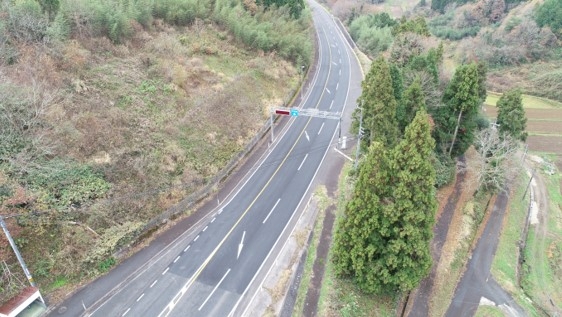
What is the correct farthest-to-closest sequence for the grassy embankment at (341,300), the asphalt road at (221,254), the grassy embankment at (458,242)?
the grassy embankment at (458,242)
the asphalt road at (221,254)
the grassy embankment at (341,300)

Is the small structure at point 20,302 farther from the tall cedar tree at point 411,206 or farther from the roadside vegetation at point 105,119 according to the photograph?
the tall cedar tree at point 411,206

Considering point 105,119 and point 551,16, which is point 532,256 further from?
point 551,16

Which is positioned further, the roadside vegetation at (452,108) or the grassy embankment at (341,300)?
the roadside vegetation at (452,108)

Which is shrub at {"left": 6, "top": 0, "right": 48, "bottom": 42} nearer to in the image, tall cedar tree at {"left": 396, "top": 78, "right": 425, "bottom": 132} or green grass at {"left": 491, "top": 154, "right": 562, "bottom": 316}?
tall cedar tree at {"left": 396, "top": 78, "right": 425, "bottom": 132}

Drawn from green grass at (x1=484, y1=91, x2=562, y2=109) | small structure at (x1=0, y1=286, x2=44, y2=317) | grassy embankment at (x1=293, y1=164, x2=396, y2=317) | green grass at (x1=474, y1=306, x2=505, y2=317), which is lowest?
green grass at (x1=474, y1=306, x2=505, y2=317)

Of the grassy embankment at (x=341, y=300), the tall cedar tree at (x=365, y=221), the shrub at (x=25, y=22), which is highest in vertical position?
the shrub at (x=25, y=22)

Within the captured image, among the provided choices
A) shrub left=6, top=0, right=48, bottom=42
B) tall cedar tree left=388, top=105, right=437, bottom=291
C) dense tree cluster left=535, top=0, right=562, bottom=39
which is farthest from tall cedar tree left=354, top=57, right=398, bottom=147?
dense tree cluster left=535, top=0, right=562, bottom=39

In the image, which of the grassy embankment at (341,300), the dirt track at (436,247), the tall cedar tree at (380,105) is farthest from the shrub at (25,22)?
the dirt track at (436,247)
